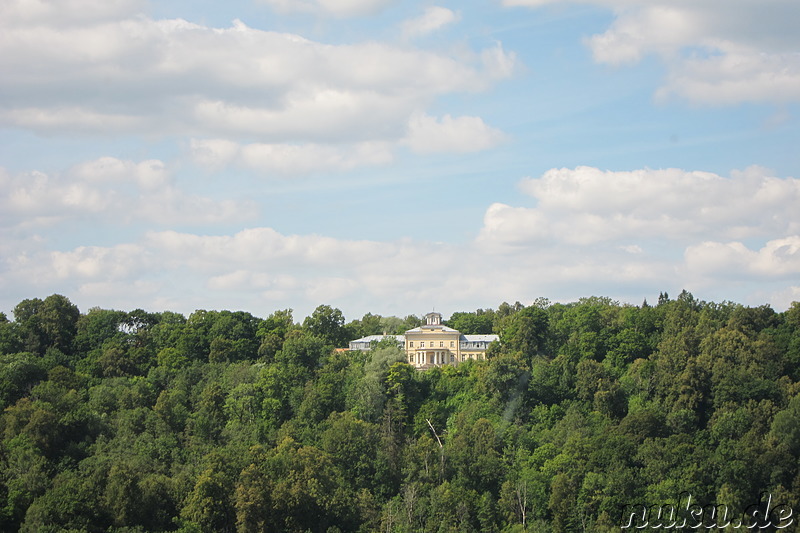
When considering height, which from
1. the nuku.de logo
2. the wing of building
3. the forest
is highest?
the wing of building

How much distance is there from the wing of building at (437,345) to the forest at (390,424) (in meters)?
5.80

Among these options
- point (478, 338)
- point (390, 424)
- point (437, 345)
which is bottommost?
point (390, 424)

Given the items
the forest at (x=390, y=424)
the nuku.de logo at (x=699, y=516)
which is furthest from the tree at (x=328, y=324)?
the nuku.de logo at (x=699, y=516)

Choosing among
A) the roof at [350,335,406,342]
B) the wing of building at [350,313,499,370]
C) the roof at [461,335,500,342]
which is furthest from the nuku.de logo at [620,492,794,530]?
the roof at [350,335,406,342]

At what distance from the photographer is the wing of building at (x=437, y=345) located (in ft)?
355

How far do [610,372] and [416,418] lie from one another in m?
15.8

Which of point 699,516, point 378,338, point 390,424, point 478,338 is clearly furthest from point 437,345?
point 699,516

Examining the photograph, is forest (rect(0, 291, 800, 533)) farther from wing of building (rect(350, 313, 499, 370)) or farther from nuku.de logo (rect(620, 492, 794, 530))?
wing of building (rect(350, 313, 499, 370))

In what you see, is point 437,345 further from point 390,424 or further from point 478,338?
point 390,424

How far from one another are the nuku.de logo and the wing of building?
34.7 m

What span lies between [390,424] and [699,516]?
80.6ft

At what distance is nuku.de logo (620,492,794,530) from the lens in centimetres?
7181

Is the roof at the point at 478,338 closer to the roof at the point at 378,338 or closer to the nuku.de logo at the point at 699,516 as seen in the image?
the roof at the point at 378,338

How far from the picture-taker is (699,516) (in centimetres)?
7281
